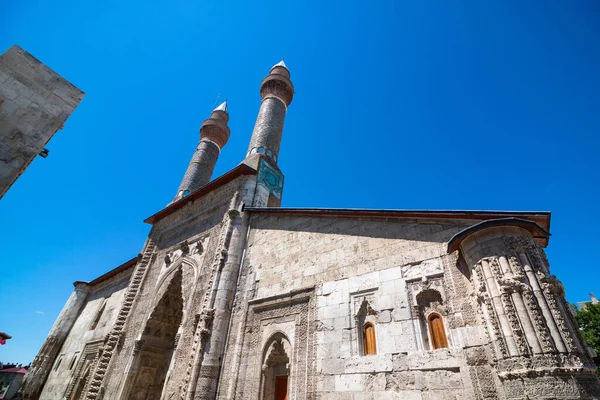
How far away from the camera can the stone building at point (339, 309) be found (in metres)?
3.43

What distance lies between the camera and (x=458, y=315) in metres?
4.05

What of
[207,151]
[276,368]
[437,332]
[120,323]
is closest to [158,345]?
[120,323]

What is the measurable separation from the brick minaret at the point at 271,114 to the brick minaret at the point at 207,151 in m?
4.13

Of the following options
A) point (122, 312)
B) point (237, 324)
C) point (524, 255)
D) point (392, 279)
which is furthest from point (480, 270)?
point (122, 312)

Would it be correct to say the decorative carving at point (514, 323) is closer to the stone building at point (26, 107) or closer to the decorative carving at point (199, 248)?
the stone building at point (26, 107)

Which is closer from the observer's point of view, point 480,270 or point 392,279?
point 480,270

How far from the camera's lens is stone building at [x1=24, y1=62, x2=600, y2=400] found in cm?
343

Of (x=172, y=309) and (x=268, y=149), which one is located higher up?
(x=268, y=149)

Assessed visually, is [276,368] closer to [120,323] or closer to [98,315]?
[120,323]

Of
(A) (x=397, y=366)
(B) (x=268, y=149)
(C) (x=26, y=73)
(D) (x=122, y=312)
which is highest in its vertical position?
(B) (x=268, y=149)

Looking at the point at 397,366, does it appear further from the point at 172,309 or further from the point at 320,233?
the point at 172,309

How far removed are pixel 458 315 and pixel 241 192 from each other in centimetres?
644

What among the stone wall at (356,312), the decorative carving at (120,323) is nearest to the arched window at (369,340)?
the stone wall at (356,312)

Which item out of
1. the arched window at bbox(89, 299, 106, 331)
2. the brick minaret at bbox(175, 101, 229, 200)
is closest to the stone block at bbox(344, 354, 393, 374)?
the brick minaret at bbox(175, 101, 229, 200)
